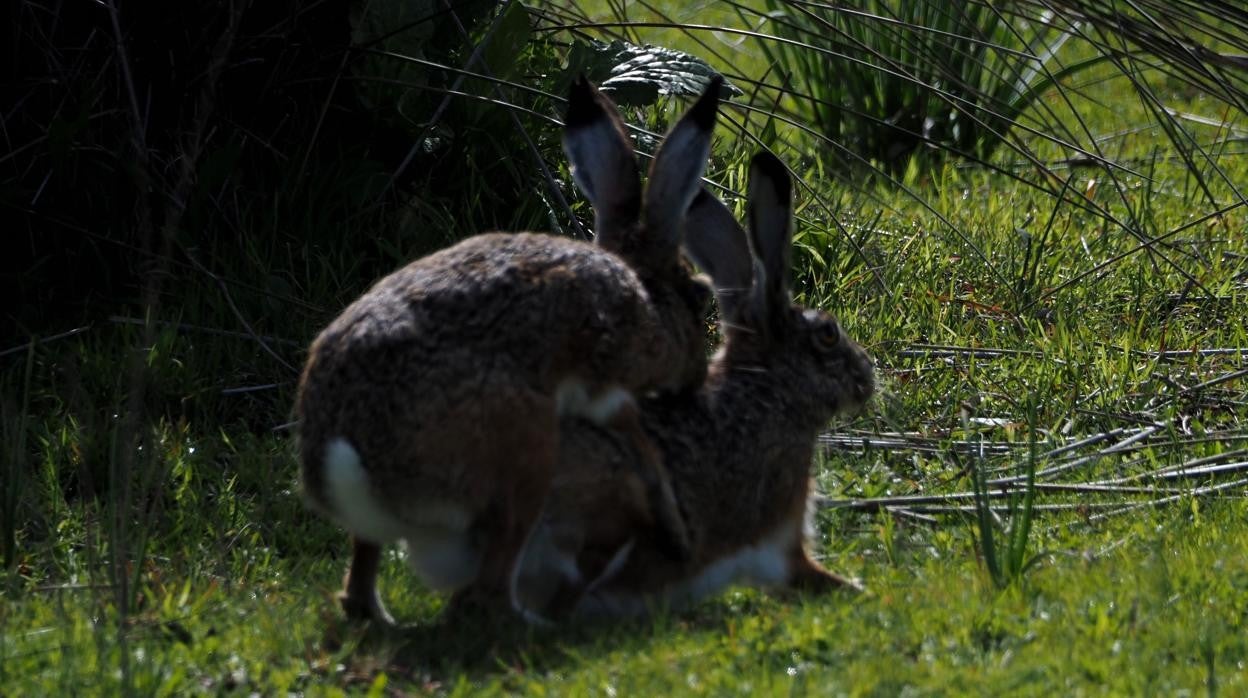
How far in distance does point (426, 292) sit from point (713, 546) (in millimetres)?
1220

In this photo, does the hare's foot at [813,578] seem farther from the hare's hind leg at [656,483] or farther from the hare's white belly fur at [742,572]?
the hare's hind leg at [656,483]

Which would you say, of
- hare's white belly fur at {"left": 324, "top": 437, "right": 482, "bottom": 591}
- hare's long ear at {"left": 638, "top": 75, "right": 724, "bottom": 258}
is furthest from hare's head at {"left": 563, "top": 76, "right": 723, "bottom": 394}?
hare's white belly fur at {"left": 324, "top": 437, "right": 482, "bottom": 591}

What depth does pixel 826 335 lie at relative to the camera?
18.0ft

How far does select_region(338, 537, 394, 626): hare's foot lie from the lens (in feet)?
14.9

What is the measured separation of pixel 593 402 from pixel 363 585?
30.3 inches

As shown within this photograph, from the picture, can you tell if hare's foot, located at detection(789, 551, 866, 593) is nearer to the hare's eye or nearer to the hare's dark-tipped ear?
the hare's eye

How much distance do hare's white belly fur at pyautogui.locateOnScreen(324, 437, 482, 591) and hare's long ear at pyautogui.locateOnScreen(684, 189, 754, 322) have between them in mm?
1558

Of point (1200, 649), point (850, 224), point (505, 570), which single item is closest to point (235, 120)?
point (850, 224)

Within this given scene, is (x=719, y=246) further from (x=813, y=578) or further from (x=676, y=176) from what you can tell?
(x=813, y=578)

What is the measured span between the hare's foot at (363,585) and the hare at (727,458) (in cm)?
39

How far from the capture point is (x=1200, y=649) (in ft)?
13.5

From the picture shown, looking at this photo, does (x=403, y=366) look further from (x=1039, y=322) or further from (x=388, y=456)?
(x=1039, y=322)

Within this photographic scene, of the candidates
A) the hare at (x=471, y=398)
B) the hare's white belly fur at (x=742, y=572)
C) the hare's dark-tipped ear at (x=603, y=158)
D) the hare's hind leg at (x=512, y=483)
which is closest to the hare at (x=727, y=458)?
the hare's white belly fur at (x=742, y=572)

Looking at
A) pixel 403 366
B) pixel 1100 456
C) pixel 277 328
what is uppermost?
pixel 403 366
